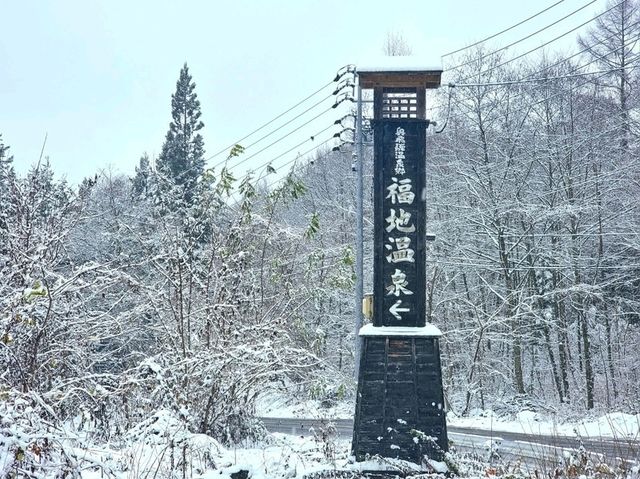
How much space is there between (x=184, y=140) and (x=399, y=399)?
21830mm

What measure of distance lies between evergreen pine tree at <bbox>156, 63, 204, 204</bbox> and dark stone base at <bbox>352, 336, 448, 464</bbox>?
18.5 metres

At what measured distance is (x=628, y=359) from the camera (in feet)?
54.6

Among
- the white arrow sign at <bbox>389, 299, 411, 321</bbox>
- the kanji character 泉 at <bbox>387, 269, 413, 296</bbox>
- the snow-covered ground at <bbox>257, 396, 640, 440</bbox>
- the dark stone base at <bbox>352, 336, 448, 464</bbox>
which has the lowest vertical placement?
the snow-covered ground at <bbox>257, 396, 640, 440</bbox>

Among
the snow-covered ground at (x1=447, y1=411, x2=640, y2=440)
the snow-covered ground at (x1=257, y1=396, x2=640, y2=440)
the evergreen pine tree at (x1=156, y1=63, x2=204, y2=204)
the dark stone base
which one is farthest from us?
the evergreen pine tree at (x1=156, y1=63, x2=204, y2=204)

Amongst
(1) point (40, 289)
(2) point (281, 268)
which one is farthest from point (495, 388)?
(1) point (40, 289)

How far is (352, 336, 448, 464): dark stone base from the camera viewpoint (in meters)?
8.95

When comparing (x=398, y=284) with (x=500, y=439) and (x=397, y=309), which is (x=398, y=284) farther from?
(x=500, y=439)

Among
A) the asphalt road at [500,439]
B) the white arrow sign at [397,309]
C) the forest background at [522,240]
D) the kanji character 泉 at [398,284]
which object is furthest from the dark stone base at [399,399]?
the forest background at [522,240]

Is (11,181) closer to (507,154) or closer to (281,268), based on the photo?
(281,268)

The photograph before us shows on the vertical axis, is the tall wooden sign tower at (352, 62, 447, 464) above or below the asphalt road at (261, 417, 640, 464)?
above

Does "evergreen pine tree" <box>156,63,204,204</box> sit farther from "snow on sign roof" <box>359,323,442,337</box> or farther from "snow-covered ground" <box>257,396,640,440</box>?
"snow on sign roof" <box>359,323,442,337</box>

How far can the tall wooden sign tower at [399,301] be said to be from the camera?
29.5 feet

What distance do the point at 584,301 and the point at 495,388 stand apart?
4.16 meters

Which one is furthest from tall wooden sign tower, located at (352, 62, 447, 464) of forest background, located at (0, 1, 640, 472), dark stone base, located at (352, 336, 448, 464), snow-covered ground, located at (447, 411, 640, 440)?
snow-covered ground, located at (447, 411, 640, 440)
